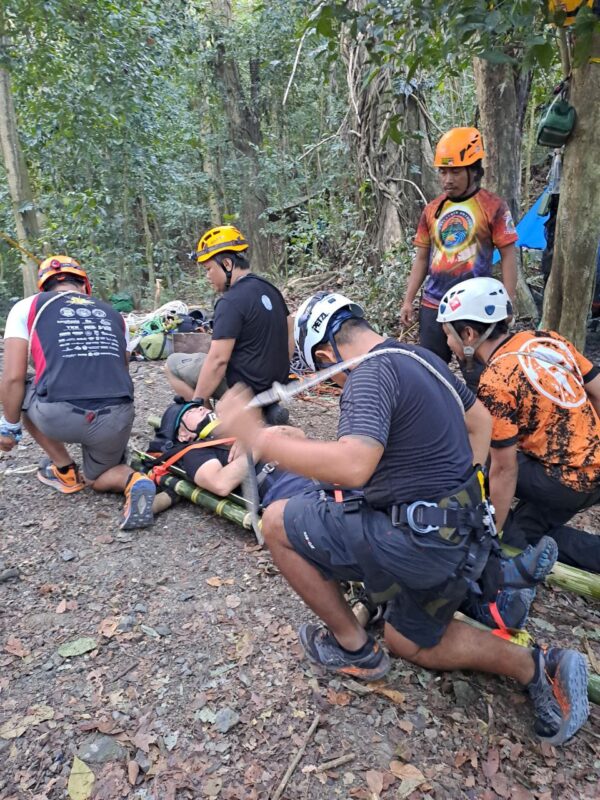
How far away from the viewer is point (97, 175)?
12.1 meters

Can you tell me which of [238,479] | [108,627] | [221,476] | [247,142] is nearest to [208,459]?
[221,476]

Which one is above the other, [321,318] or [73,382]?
[321,318]

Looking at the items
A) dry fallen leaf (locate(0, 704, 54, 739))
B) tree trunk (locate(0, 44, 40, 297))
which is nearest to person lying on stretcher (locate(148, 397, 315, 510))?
dry fallen leaf (locate(0, 704, 54, 739))

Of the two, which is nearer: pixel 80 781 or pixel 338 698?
pixel 80 781

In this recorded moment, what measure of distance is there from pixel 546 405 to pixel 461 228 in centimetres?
190

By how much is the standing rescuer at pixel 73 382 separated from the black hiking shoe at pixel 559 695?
8.45ft

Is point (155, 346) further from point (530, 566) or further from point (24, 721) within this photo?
point (530, 566)

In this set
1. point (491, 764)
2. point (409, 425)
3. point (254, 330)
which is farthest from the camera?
point (254, 330)

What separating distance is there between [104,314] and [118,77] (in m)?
6.61

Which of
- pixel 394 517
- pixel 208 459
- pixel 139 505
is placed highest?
pixel 394 517

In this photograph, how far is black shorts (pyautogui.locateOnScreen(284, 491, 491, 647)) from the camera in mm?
2260

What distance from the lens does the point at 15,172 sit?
9.36 metres

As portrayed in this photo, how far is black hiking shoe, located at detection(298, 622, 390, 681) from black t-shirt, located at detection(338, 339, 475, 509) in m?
0.76

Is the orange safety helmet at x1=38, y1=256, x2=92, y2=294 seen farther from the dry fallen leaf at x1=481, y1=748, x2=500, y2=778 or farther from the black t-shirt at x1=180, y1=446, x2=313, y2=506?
the dry fallen leaf at x1=481, y1=748, x2=500, y2=778
